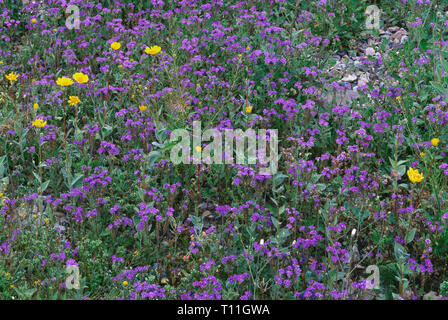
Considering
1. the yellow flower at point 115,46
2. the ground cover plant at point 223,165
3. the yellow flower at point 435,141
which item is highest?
the yellow flower at point 115,46

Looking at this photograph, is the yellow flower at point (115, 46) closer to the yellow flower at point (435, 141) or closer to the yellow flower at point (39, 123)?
the yellow flower at point (39, 123)

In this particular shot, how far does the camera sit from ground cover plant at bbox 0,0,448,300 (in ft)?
16.1

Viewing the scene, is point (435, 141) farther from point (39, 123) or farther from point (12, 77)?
point (12, 77)

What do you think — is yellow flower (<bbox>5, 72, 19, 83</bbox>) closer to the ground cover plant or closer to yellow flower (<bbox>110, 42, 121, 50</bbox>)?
A: the ground cover plant

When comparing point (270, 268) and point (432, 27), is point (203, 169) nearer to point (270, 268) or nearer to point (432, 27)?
point (270, 268)

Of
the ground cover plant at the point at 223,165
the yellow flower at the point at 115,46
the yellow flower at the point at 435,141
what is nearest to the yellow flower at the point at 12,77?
the ground cover plant at the point at 223,165

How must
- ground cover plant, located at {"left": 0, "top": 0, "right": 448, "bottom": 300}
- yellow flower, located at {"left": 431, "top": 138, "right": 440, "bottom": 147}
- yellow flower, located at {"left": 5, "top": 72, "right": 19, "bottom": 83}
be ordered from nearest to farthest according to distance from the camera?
ground cover plant, located at {"left": 0, "top": 0, "right": 448, "bottom": 300} → yellow flower, located at {"left": 431, "top": 138, "right": 440, "bottom": 147} → yellow flower, located at {"left": 5, "top": 72, "right": 19, "bottom": 83}

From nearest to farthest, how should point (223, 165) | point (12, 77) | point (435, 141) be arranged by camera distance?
point (435, 141)
point (223, 165)
point (12, 77)

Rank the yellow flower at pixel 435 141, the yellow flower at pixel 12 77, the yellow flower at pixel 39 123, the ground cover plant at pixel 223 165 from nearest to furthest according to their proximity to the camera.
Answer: the ground cover plant at pixel 223 165, the yellow flower at pixel 435 141, the yellow flower at pixel 39 123, the yellow flower at pixel 12 77

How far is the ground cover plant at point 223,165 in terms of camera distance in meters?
4.90

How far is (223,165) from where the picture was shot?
19.0 feet

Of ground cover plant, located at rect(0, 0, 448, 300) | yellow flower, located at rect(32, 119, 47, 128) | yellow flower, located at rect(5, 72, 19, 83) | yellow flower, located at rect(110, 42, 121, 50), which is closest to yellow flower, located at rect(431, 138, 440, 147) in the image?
ground cover plant, located at rect(0, 0, 448, 300)

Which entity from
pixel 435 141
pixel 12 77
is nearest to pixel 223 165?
pixel 435 141
